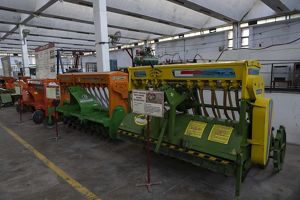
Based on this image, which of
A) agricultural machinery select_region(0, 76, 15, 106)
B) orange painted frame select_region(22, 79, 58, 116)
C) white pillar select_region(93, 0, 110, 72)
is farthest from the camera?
agricultural machinery select_region(0, 76, 15, 106)

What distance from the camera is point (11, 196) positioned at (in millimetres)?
3289

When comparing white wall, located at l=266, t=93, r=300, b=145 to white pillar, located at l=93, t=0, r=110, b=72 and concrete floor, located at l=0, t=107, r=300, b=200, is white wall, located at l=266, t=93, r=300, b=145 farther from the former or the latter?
white pillar, located at l=93, t=0, r=110, b=72

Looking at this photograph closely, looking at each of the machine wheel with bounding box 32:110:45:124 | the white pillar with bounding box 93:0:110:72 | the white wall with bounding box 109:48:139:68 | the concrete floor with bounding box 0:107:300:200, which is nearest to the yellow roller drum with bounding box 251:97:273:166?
the concrete floor with bounding box 0:107:300:200

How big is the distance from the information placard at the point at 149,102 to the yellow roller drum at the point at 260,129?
52.2 inches

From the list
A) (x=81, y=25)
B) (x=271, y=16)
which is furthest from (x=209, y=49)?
(x=81, y=25)

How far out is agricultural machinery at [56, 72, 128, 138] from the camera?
17.8 ft

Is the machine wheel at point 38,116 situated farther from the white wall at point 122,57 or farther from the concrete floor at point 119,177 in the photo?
the white wall at point 122,57

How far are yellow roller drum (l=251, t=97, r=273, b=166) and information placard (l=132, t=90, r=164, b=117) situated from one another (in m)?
1.32

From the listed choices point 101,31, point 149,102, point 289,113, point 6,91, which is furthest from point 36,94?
point 289,113

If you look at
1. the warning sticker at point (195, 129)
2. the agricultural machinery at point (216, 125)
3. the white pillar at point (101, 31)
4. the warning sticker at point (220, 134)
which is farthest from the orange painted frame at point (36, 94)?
the warning sticker at point (220, 134)

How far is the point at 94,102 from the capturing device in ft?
21.7

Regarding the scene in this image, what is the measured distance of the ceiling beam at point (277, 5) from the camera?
10.2 metres

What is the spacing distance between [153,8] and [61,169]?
10.4 meters

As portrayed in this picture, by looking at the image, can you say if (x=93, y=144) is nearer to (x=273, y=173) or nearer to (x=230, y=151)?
(x=230, y=151)
